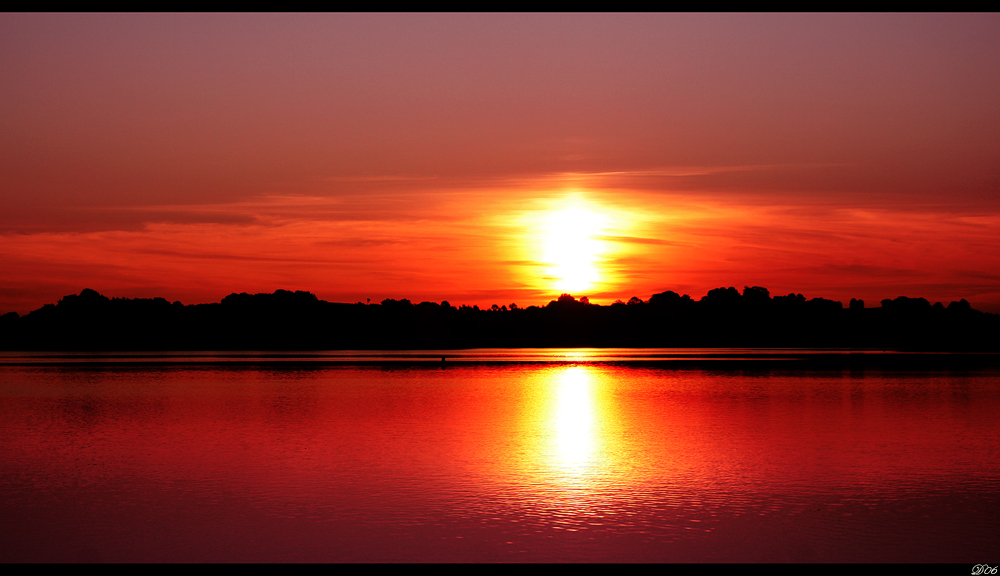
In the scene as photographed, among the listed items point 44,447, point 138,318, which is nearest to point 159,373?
point 44,447

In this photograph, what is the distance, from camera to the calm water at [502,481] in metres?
16.0

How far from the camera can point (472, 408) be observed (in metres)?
41.8

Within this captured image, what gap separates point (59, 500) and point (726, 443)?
18.3m

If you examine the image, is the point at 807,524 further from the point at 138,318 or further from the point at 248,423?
the point at 138,318

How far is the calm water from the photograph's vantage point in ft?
52.6

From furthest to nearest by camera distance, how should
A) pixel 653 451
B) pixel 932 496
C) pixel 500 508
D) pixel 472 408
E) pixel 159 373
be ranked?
pixel 159 373 < pixel 472 408 < pixel 653 451 < pixel 932 496 < pixel 500 508

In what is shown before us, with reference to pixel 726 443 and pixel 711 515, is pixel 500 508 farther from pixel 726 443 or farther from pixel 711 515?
pixel 726 443

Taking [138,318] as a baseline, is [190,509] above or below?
below

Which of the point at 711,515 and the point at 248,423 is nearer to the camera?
the point at 711,515

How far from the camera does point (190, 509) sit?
1895 centimetres

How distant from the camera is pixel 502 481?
2178cm
